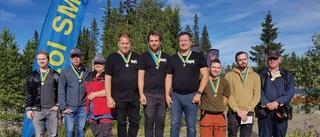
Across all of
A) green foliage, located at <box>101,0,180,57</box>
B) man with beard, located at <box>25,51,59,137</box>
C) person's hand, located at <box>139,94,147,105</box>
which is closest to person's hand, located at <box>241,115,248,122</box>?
person's hand, located at <box>139,94,147,105</box>

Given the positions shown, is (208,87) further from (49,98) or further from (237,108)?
(49,98)

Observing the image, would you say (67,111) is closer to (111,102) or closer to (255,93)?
(111,102)

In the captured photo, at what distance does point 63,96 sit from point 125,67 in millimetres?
1367

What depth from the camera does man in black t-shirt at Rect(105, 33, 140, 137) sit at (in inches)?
191

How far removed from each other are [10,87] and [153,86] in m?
12.7

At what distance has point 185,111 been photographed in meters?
4.90

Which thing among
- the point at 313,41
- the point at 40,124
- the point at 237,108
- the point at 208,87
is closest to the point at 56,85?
the point at 40,124

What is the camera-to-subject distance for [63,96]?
16.8ft

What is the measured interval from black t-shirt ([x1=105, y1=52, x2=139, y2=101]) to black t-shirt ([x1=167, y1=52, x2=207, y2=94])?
2.19ft

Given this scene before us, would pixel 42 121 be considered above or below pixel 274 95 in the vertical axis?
below

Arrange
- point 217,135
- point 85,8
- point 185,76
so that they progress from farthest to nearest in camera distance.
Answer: point 85,8 < point 217,135 < point 185,76

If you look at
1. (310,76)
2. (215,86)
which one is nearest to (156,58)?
(215,86)

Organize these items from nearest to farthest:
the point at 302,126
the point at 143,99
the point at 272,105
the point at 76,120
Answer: the point at 143,99 → the point at 272,105 → the point at 76,120 → the point at 302,126

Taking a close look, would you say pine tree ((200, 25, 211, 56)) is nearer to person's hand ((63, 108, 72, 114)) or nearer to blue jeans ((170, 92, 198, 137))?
blue jeans ((170, 92, 198, 137))
